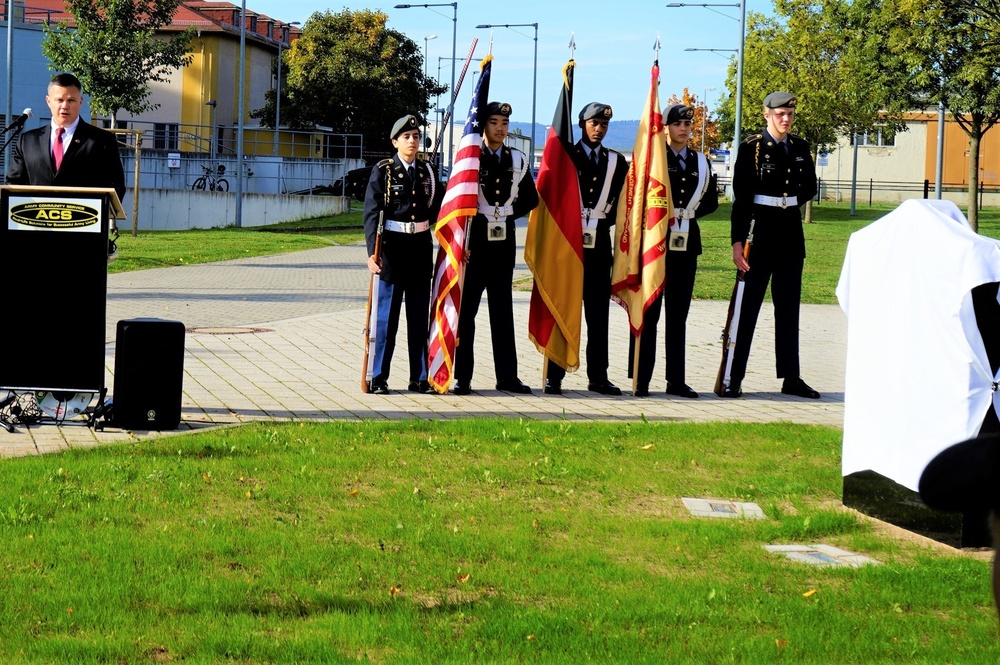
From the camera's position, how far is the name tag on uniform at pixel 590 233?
11.0 metres

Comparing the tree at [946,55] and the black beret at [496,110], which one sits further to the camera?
the tree at [946,55]

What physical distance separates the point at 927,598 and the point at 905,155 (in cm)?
7772

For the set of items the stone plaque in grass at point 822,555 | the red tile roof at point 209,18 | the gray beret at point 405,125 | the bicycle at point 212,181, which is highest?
the red tile roof at point 209,18

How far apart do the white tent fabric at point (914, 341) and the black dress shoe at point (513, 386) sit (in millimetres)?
4397

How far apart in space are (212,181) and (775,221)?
4299cm

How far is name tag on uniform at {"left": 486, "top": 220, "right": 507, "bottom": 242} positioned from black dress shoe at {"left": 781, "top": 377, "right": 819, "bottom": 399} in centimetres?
266

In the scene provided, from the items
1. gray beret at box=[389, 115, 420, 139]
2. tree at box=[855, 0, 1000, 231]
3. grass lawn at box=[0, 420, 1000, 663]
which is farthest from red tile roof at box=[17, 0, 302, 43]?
grass lawn at box=[0, 420, 1000, 663]

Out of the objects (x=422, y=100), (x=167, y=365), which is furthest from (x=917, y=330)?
(x=422, y=100)

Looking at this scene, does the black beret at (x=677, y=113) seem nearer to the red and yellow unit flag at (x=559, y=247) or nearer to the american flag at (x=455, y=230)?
the red and yellow unit flag at (x=559, y=247)

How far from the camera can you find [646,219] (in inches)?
431

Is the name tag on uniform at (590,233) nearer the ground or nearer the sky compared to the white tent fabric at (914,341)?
nearer the sky

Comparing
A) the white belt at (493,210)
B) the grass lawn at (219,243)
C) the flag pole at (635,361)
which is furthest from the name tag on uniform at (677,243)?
the grass lawn at (219,243)

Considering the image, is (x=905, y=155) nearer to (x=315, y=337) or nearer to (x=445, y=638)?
(x=315, y=337)

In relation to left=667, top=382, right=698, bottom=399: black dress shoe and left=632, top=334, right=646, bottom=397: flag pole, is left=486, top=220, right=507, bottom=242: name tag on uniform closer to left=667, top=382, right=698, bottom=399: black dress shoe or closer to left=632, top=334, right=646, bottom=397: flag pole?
left=632, top=334, right=646, bottom=397: flag pole
